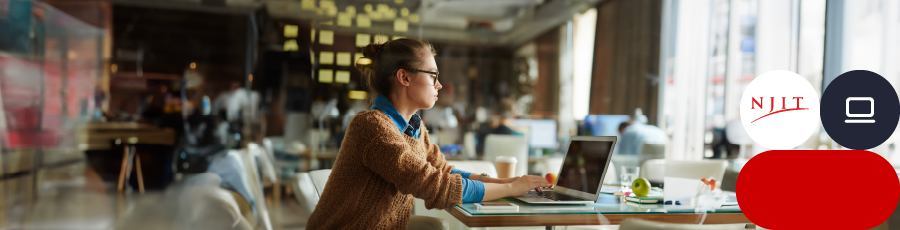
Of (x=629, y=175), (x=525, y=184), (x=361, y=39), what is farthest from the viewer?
(x=361, y=39)

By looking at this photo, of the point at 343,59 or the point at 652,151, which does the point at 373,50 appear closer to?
the point at 652,151

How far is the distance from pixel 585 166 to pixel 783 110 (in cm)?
134

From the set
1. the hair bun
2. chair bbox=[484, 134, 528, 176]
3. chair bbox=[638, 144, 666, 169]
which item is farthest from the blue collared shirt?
chair bbox=[638, 144, 666, 169]

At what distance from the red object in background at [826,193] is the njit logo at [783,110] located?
0.24 m

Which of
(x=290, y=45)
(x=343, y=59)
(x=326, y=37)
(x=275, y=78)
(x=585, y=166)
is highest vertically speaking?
(x=326, y=37)

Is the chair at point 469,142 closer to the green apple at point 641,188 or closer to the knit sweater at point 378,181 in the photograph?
the green apple at point 641,188

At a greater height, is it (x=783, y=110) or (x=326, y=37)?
(x=326, y=37)

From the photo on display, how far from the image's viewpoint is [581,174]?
1.52 meters

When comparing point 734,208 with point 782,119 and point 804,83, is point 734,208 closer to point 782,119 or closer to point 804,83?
point 782,119

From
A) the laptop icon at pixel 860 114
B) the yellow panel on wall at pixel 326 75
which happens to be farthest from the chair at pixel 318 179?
the yellow panel on wall at pixel 326 75

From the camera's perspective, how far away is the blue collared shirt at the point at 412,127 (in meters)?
1.31

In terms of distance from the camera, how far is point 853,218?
1.84 m

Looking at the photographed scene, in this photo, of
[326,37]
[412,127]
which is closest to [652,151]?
[326,37]

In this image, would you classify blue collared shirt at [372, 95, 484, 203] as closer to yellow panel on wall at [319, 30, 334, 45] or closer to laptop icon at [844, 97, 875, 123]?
laptop icon at [844, 97, 875, 123]
